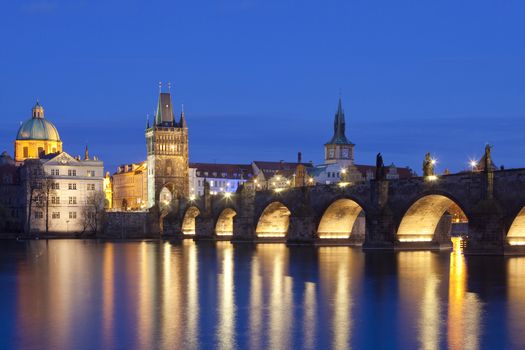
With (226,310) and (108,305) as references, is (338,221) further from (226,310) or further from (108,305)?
(226,310)

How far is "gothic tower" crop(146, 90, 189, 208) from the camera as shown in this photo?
463 ft

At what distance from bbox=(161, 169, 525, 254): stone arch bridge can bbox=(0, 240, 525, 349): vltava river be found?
329 inches

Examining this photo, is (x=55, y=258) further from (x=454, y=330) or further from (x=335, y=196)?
(x=454, y=330)

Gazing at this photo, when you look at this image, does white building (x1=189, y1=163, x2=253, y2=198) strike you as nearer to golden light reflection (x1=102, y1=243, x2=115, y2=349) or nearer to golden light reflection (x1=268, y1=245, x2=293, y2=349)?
golden light reflection (x1=102, y1=243, x2=115, y2=349)

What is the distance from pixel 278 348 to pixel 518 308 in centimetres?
978

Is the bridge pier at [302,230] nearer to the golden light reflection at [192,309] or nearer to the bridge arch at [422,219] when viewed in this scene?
the bridge arch at [422,219]

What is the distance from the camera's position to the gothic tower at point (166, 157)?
14100 centimetres

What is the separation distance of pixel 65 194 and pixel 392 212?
69.2m

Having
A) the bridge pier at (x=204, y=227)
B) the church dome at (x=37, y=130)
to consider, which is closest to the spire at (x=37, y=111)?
the church dome at (x=37, y=130)

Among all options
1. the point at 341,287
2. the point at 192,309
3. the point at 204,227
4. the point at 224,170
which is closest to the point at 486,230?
the point at 341,287

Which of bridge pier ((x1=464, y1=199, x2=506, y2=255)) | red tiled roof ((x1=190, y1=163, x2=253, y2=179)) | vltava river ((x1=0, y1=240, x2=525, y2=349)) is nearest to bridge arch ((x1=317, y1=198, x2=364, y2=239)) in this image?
bridge pier ((x1=464, y1=199, x2=506, y2=255))

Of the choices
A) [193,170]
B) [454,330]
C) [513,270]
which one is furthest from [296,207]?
[193,170]

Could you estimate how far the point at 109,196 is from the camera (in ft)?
601

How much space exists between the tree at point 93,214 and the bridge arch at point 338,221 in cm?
5024
